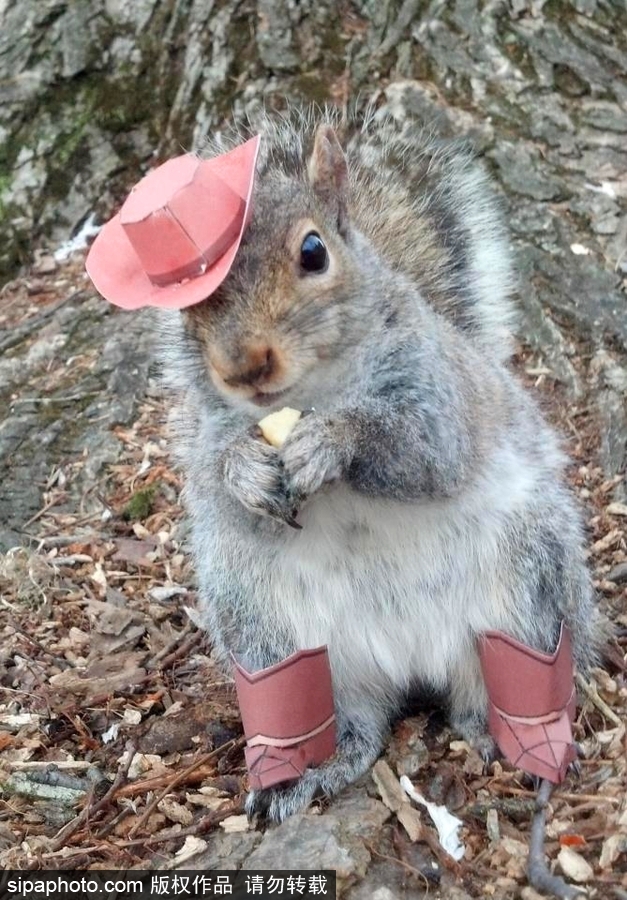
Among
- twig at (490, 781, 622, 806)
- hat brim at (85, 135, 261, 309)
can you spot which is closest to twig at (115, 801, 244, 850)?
twig at (490, 781, 622, 806)

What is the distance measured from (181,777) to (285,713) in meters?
0.30

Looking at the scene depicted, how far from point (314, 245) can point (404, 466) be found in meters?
0.43

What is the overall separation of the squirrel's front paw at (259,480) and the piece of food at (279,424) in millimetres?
20

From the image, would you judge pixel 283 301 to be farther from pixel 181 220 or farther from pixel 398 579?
pixel 398 579

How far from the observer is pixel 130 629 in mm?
2844

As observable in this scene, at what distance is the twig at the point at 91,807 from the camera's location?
216 cm

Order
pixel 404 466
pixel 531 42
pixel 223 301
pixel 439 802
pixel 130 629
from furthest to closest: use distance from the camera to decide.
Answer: pixel 531 42 → pixel 130 629 → pixel 439 802 → pixel 404 466 → pixel 223 301

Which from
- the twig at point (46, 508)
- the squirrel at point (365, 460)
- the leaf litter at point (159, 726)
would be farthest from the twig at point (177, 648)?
the twig at point (46, 508)

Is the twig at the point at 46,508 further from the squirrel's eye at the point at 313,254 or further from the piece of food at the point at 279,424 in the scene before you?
the squirrel's eye at the point at 313,254

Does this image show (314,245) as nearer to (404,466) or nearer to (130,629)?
(404,466)

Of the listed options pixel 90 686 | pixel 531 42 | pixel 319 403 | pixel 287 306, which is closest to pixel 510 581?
pixel 319 403

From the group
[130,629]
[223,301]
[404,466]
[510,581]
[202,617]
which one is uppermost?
[223,301]

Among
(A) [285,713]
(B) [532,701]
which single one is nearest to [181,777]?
(A) [285,713]

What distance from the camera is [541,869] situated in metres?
1.92
